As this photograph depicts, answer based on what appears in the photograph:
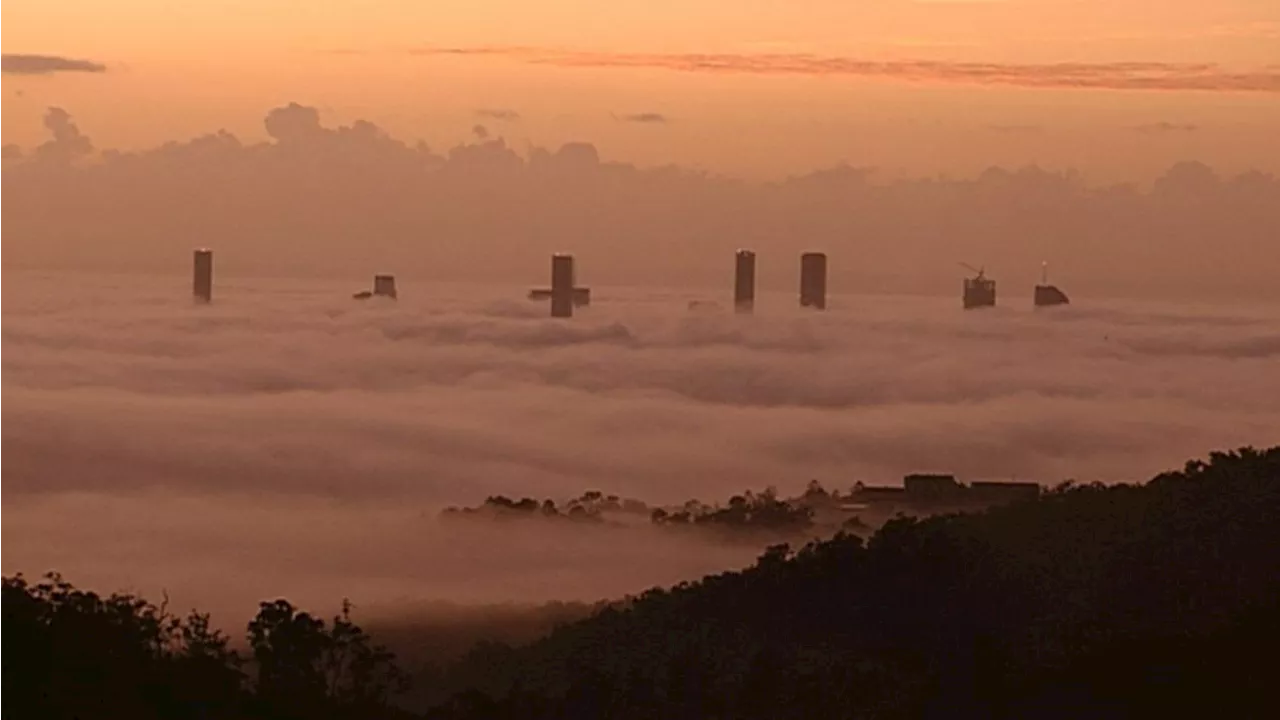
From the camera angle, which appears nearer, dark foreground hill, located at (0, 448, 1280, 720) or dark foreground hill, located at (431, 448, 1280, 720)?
dark foreground hill, located at (0, 448, 1280, 720)

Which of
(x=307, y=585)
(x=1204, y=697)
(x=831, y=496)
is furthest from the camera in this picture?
(x=831, y=496)

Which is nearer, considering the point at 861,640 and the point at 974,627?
the point at 974,627

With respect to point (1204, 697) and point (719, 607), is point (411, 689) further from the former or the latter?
point (1204, 697)

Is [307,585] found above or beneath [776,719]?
beneath

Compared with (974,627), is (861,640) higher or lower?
lower

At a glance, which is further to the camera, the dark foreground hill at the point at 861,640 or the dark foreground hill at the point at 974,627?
the dark foreground hill at the point at 974,627

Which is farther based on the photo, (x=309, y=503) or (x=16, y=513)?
(x=309, y=503)

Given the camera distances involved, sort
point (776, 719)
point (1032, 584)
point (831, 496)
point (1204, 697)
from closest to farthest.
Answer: point (1204, 697) < point (776, 719) < point (1032, 584) < point (831, 496)

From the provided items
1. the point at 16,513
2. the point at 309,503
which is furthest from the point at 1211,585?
the point at 309,503
